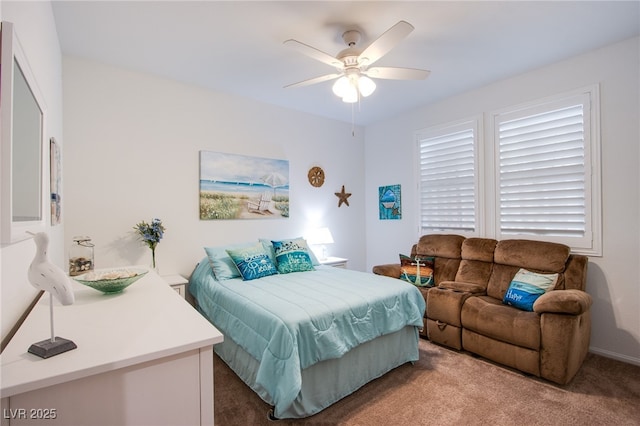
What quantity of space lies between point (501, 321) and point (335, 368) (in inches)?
58.7

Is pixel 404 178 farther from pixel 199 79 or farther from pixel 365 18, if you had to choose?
pixel 199 79

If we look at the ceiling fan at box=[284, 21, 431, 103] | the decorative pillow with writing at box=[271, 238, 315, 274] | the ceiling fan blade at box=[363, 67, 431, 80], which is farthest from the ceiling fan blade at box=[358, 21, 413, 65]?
the decorative pillow with writing at box=[271, 238, 315, 274]

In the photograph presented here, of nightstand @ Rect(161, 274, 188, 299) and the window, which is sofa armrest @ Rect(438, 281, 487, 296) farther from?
nightstand @ Rect(161, 274, 188, 299)

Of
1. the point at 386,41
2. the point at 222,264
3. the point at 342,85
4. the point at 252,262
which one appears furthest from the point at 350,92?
the point at 222,264

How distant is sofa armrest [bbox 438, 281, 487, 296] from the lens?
308 centimetres

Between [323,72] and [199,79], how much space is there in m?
1.33

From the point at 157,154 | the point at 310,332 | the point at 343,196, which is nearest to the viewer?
the point at 310,332

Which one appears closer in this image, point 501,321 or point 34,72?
point 34,72

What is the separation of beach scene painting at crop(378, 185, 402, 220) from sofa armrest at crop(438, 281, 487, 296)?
4.72 ft

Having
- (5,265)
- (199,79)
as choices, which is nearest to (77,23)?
(199,79)

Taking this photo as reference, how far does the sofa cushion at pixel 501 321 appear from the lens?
7.93ft

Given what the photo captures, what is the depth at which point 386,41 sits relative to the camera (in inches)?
77.7

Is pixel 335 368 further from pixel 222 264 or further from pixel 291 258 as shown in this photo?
pixel 222 264

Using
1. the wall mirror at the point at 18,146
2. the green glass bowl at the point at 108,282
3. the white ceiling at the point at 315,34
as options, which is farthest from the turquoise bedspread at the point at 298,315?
the white ceiling at the point at 315,34
